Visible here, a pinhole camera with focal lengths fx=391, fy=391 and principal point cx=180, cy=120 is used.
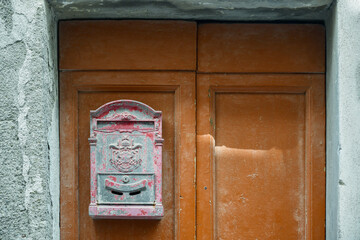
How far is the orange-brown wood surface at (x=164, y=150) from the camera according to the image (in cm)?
255

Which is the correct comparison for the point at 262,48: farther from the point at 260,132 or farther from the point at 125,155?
the point at 125,155

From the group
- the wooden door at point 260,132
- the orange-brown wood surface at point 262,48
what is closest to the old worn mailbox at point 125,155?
the wooden door at point 260,132

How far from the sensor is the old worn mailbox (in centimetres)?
235

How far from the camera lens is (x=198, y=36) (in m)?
2.61

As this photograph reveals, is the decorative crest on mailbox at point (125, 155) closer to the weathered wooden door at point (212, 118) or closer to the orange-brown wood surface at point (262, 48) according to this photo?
the weathered wooden door at point (212, 118)

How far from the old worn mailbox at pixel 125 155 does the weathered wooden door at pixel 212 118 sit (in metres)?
0.21

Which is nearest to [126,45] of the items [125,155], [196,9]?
[196,9]

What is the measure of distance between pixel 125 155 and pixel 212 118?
2.07 ft

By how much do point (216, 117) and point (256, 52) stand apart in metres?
0.51

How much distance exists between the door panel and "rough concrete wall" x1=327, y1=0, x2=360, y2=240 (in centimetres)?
28

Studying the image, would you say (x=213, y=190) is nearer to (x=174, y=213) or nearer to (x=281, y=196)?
(x=174, y=213)

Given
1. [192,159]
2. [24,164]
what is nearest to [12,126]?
[24,164]

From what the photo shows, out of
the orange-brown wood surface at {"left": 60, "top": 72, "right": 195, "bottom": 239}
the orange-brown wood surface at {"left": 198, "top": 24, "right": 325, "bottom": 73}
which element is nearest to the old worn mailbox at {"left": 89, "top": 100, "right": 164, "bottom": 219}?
the orange-brown wood surface at {"left": 60, "top": 72, "right": 195, "bottom": 239}

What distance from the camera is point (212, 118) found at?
2.59 m
